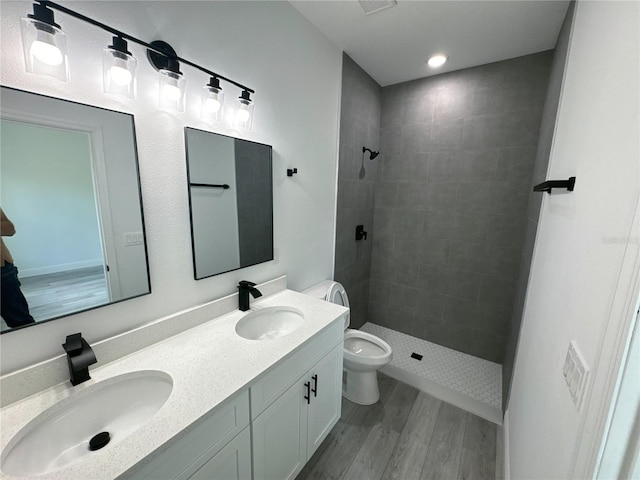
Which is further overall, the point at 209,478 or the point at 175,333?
the point at 175,333

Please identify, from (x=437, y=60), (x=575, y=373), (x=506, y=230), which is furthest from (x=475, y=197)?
(x=575, y=373)

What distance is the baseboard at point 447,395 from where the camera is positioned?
192cm

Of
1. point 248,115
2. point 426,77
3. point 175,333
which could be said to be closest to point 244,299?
point 175,333

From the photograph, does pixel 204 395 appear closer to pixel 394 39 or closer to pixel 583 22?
pixel 583 22

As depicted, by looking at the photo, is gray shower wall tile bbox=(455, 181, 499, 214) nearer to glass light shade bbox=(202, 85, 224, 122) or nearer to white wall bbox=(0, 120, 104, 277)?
glass light shade bbox=(202, 85, 224, 122)

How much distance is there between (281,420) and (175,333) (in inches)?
24.8

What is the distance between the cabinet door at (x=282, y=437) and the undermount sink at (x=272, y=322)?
0.34 metres

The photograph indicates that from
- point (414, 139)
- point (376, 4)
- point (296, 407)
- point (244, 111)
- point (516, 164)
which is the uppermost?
point (376, 4)

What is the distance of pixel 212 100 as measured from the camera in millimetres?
1235

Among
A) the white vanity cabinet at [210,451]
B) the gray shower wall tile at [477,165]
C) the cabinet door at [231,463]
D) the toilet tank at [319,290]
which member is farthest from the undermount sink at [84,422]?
the gray shower wall tile at [477,165]

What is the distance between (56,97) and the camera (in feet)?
2.83

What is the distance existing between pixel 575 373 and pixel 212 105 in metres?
1.63

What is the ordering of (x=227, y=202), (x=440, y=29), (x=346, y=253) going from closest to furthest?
(x=227, y=202)
(x=440, y=29)
(x=346, y=253)

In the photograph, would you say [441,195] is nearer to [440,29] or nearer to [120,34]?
[440,29]
